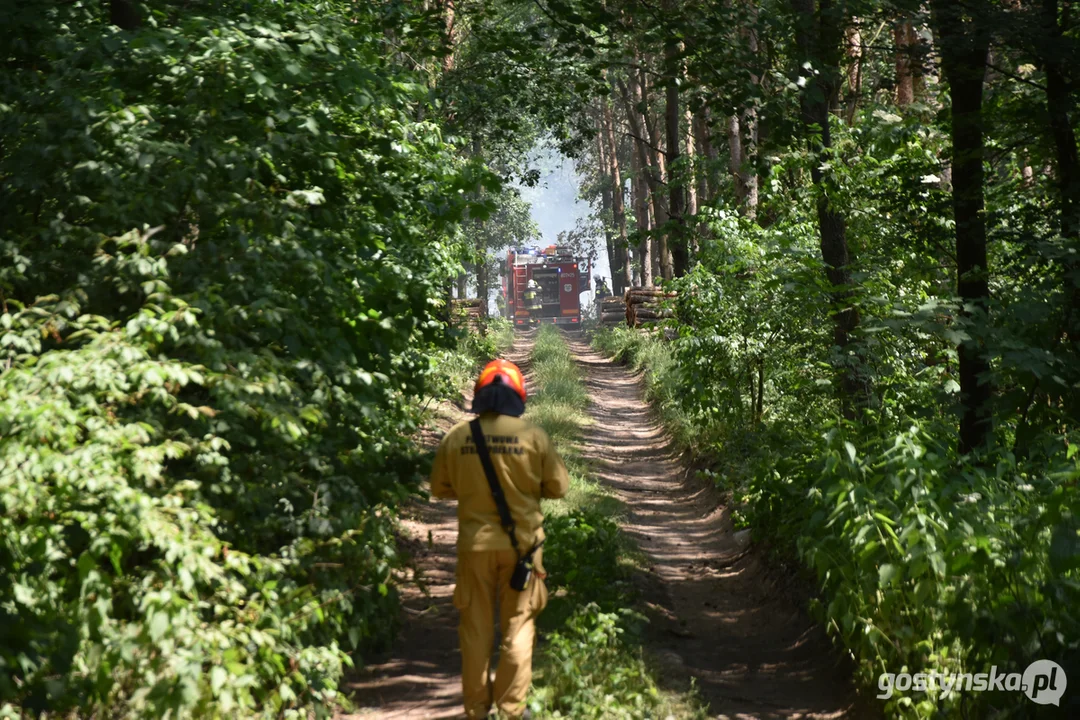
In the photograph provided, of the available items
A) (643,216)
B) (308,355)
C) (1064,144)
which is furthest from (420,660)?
(643,216)

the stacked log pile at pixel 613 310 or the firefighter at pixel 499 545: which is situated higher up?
the stacked log pile at pixel 613 310

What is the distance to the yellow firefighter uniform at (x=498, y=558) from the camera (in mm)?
5023

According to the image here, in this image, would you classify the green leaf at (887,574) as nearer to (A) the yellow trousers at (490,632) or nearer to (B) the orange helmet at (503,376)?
(A) the yellow trousers at (490,632)

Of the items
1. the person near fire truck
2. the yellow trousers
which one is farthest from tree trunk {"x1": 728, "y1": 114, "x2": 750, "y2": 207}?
the person near fire truck

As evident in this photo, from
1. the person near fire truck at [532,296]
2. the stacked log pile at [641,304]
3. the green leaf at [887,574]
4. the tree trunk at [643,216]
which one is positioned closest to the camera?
the green leaf at [887,574]

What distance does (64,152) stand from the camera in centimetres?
480

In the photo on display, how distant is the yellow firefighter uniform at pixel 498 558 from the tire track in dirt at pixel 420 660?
0.37 m

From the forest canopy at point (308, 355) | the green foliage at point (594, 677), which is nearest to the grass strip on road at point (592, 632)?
the green foliage at point (594, 677)

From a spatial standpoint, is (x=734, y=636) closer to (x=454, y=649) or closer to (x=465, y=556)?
(x=454, y=649)

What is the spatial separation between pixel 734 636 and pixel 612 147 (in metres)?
31.5

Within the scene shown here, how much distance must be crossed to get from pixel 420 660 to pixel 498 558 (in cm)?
207

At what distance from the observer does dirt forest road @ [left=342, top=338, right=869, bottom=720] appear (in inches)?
235

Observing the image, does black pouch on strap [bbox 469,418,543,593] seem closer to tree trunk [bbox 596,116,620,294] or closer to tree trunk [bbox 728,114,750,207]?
tree trunk [bbox 728,114,750,207]

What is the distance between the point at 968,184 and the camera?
711 centimetres
